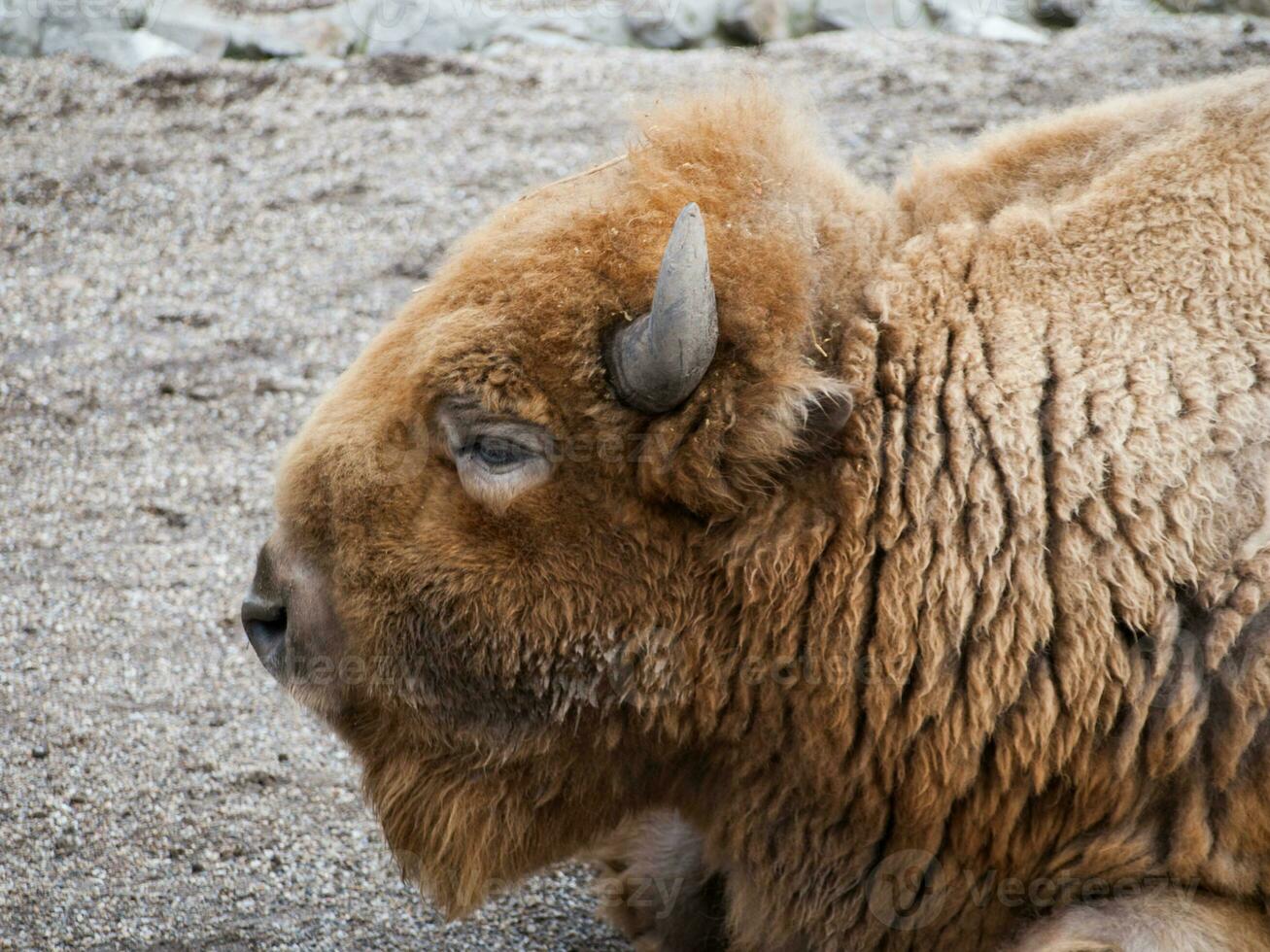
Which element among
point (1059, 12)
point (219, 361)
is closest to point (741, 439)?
point (219, 361)

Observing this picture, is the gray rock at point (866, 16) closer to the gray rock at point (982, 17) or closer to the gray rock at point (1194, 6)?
the gray rock at point (982, 17)

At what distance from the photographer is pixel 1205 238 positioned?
9.75ft

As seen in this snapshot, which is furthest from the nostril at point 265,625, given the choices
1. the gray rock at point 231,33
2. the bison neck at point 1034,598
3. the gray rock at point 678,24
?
the gray rock at point 678,24

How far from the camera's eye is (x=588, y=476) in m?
2.86

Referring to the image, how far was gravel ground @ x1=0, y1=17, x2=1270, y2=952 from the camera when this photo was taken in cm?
382

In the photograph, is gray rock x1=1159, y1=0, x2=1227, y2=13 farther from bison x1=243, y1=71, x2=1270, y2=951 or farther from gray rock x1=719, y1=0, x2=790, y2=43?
bison x1=243, y1=71, x2=1270, y2=951

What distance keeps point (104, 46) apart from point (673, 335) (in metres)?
6.64

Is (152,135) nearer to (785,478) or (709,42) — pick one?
(709,42)

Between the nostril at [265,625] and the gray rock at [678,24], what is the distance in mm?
6321

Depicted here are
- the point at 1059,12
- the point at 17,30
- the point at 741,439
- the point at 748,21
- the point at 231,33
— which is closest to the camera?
the point at 741,439

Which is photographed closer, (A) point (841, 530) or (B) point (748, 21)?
(A) point (841, 530)

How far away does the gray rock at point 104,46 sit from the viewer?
7.96m

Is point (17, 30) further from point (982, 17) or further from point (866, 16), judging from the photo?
point (982, 17)

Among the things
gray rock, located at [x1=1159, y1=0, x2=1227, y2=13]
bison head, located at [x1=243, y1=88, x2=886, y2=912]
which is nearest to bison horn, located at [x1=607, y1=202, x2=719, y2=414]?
bison head, located at [x1=243, y1=88, x2=886, y2=912]
